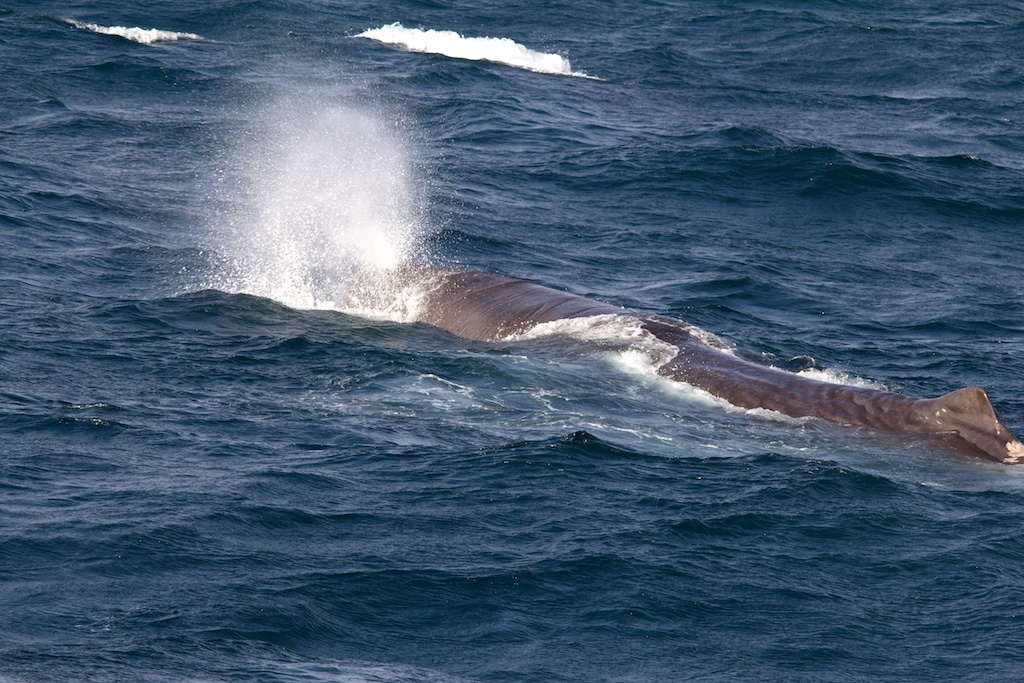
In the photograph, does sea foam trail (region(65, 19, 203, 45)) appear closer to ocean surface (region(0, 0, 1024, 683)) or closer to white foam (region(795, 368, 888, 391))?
ocean surface (region(0, 0, 1024, 683))

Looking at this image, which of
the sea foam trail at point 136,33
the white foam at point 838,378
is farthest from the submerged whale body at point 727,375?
the sea foam trail at point 136,33

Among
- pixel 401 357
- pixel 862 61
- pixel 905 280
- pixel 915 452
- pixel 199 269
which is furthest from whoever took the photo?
pixel 862 61

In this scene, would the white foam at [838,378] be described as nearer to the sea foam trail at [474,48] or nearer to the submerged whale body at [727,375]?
the submerged whale body at [727,375]

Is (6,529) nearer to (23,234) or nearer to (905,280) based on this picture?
(23,234)

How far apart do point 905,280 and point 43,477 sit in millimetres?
16419

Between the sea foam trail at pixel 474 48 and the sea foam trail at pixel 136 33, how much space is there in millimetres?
6197

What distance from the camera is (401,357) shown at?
18344 mm

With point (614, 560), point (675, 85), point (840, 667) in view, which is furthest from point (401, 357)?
point (675, 85)

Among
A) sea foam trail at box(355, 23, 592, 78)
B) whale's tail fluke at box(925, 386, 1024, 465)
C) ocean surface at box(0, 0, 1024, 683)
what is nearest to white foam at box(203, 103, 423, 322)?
ocean surface at box(0, 0, 1024, 683)

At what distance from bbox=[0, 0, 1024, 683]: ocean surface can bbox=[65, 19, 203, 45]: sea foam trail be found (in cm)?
32

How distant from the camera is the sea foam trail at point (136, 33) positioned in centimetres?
3938

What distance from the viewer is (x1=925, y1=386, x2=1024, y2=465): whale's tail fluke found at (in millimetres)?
14859

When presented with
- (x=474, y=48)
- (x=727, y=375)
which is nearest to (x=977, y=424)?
(x=727, y=375)

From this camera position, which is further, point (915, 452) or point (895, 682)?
point (915, 452)
